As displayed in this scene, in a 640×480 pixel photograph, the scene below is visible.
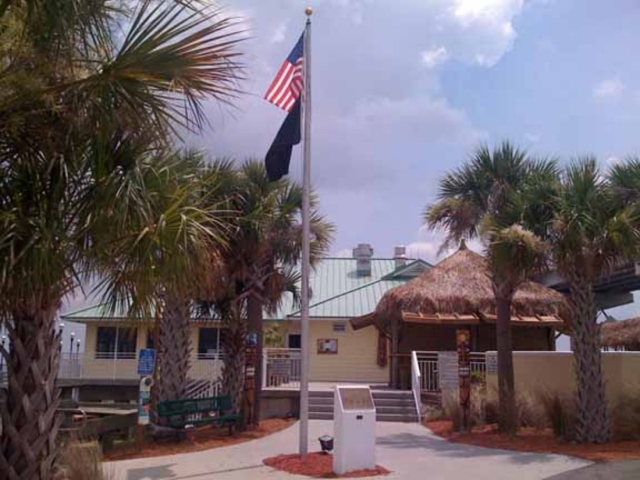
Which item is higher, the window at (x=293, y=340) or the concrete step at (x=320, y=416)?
the window at (x=293, y=340)

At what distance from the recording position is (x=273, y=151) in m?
13.4

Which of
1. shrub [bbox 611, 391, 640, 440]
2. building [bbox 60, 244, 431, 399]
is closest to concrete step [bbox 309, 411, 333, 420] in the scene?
building [bbox 60, 244, 431, 399]

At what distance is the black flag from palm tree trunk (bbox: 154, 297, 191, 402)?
3.90 metres

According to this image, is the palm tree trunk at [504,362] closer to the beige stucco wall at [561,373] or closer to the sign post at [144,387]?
the beige stucco wall at [561,373]

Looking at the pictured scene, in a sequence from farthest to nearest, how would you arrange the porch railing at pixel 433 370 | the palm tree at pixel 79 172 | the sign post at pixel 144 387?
the porch railing at pixel 433 370
the sign post at pixel 144 387
the palm tree at pixel 79 172

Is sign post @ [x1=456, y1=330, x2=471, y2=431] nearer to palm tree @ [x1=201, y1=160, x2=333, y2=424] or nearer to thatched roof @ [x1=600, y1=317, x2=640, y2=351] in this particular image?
palm tree @ [x1=201, y1=160, x2=333, y2=424]

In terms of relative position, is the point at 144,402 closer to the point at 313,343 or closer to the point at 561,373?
the point at 561,373

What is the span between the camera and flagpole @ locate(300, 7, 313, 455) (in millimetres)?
12164

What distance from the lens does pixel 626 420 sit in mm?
14078

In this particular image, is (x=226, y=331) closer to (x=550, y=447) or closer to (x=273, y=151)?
(x=273, y=151)

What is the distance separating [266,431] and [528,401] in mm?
6148

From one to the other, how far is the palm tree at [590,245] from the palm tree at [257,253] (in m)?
5.91

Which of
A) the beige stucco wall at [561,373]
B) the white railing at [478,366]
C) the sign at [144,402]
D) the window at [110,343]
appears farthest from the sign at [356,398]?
the window at [110,343]

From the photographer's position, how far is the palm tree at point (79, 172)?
6066 millimetres
